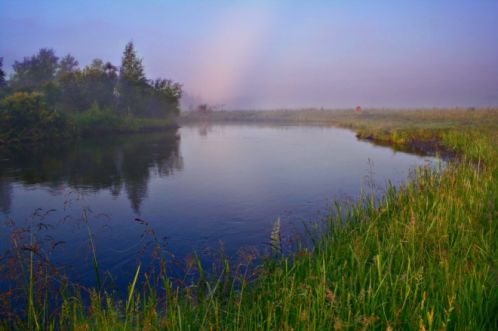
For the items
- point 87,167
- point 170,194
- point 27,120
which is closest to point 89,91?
point 27,120

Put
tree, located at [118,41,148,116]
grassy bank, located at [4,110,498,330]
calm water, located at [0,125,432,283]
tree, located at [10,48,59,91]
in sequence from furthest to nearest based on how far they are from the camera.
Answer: tree, located at [10,48,59,91] < tree, located at [118,41,148,116] < calm water, located at [0,125,432,283] < grassy bank, located at [4,110,498,330]

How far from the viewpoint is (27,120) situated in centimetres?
3180

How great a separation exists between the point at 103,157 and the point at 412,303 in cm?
2417

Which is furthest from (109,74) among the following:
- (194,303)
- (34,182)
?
(194,303)

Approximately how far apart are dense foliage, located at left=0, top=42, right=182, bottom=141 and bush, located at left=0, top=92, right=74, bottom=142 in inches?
3.3

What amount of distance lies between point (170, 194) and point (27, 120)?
78.0 feet

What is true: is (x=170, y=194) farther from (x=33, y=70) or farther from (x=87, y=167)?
(x=33, y=70)

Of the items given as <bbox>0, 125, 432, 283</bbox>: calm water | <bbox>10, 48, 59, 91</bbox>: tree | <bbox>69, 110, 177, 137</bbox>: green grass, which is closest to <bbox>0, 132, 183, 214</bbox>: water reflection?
<bbox>0, 125, 432, 283</bbox>: calm water

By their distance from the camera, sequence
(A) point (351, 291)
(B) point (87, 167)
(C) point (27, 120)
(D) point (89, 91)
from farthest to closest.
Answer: (D) point (89, 91) < (C) point (27, 120) < (B) point (87, 167) < (A) point (351, 291)

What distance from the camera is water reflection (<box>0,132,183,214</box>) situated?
52.3 ft

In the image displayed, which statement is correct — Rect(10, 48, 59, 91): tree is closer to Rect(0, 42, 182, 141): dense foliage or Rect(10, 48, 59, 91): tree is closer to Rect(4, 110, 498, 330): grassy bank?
Rect(0, 42, 182, 141): dense foliage

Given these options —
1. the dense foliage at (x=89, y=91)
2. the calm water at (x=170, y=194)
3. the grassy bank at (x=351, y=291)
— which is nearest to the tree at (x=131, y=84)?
the dense foliage at (x=89, y=91)

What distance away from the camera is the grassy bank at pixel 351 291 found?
4.00 meters

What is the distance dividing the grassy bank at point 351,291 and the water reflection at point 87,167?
7.24 meters
